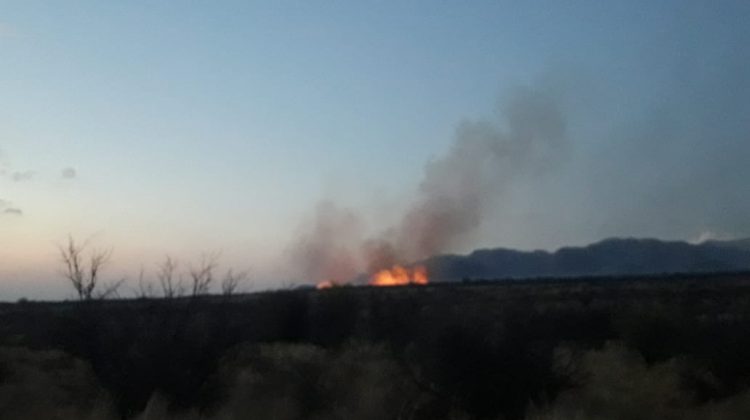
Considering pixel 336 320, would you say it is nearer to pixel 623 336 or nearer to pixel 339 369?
pixel 623 336

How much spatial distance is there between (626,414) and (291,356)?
1766 centimetres

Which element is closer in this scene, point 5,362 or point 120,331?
point 120,331

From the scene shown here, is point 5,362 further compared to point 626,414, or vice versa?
point 5,362

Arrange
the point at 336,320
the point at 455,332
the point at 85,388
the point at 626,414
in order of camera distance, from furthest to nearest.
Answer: the point at 336,320
the point at 85,388
the point at 455,332
the point at 626,414

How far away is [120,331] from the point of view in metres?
34.7

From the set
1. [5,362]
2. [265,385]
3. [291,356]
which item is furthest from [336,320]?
[265,385]

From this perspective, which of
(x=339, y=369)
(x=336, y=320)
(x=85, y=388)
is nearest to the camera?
(x=85, y=388)

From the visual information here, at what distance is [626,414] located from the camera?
81.1 ft

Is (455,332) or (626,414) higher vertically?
(455,332)

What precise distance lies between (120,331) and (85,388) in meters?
4.60

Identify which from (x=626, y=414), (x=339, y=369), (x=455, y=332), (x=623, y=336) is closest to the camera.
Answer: (x=626, y=414)

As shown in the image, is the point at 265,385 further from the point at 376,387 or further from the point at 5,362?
the point at 5,362

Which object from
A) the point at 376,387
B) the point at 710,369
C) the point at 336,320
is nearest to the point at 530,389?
the point at 376,387

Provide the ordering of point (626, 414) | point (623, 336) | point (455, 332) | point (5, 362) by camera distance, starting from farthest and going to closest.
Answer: point (623, 336), point (5, 362), point (455, 332), point (626, 414)
